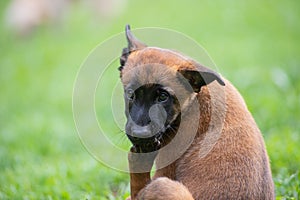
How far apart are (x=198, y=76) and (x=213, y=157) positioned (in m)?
0.71

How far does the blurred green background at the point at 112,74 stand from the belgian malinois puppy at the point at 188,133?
3.83 feet

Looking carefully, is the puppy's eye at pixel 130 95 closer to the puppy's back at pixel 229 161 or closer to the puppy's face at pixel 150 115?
the puppy's face at pixel 150 115

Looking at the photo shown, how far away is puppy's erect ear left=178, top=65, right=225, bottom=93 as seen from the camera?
4.96 meters

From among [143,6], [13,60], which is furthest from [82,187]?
[143,6]

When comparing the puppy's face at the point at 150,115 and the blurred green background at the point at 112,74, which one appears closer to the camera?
the puppy's face at the point at 150,115

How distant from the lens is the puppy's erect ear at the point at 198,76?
4.96m

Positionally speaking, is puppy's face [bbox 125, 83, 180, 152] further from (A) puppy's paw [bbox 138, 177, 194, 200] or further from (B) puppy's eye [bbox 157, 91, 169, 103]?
(A) puppy's paw [bbox 138, 177, 194, 200]

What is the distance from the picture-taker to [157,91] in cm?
497

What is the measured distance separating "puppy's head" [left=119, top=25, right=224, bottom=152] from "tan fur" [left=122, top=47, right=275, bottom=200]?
1cm

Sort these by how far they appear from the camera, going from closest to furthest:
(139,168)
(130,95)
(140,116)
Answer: (140,116), (130,95), (139,168)

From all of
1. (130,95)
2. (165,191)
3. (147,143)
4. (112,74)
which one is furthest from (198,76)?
(112,74)

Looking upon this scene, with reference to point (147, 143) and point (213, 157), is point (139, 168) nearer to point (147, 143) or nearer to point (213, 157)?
point (147, 143)

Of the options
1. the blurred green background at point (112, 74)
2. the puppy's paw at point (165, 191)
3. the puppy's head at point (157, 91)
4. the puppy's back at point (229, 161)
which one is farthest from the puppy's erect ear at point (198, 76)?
the blurred green background at point (112, 74)

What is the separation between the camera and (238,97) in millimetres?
5359
